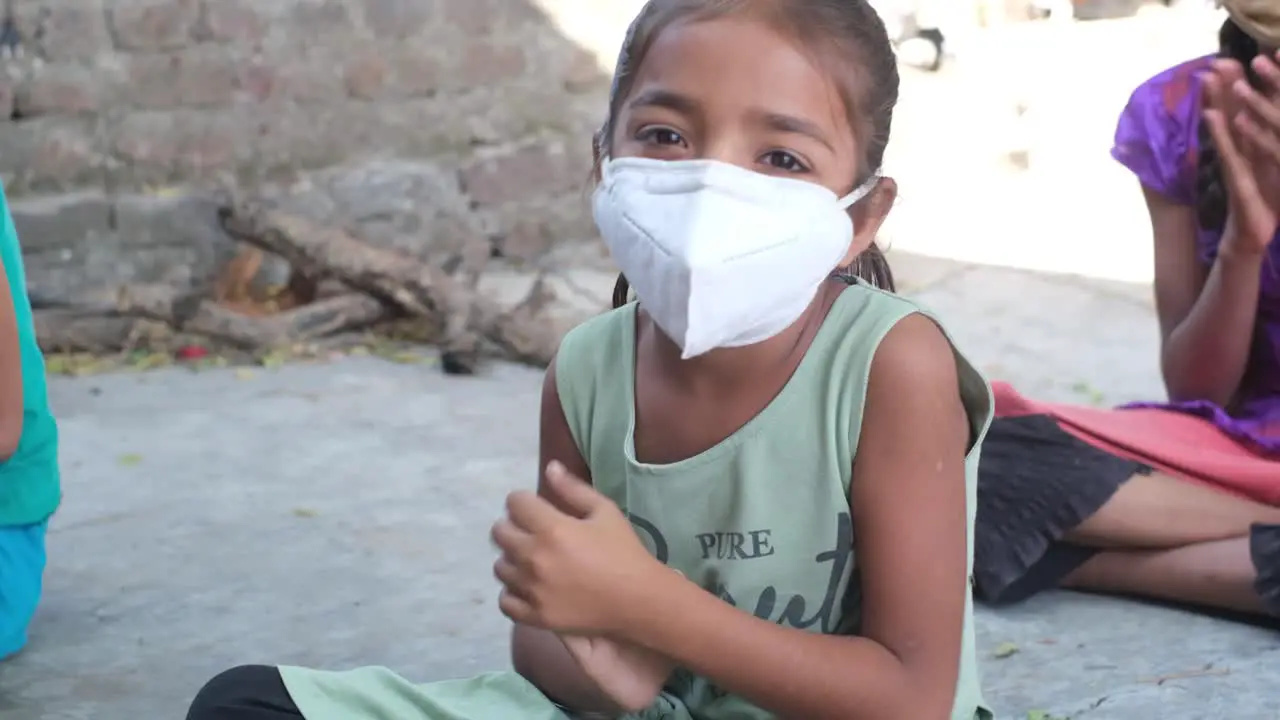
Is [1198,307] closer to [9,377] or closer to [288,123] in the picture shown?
[9,377]

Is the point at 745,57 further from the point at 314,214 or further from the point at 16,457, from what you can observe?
the point at 314,214

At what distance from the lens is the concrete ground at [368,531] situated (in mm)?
2113

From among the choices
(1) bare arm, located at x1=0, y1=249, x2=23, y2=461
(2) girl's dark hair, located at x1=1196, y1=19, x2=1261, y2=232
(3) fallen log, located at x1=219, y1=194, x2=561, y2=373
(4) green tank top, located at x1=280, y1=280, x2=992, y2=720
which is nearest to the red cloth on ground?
(2) girl's dark hair, located at x1=1196, y1=19, x2=1261, y2=232

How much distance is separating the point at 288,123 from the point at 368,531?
7.82 ft

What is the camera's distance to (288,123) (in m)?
4.76

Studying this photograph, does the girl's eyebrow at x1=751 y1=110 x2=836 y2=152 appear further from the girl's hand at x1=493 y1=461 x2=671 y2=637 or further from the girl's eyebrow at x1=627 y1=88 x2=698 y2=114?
the girl's hand at x1=493 y1=461 x2=671 y2=637

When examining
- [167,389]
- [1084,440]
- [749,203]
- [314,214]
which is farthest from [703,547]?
[314,214]

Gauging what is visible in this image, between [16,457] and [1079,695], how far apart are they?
1662 mm

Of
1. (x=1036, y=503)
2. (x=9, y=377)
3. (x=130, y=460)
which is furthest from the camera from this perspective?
(x=130, y=460)

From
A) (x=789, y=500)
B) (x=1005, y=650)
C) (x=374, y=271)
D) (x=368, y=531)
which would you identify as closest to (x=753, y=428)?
(x=789, y=500)

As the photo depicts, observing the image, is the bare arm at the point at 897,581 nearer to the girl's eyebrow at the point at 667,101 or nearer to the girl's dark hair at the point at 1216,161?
the girl's eyebrow at the point at 667,101

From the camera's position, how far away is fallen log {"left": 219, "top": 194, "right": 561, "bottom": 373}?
168 inches

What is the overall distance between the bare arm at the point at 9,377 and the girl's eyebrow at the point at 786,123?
1.23 meters

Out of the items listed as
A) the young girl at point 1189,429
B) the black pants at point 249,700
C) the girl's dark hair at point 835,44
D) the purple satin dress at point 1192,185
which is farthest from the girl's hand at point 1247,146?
the black pants at point 249,700
